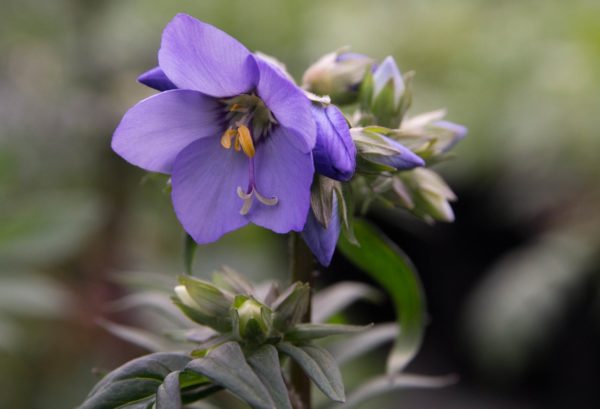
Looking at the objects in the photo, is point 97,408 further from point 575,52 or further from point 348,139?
point 575,52

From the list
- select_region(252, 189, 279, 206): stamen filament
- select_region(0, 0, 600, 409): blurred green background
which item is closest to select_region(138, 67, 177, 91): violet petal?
select_region(252, 189, 279, 206): stamen filament

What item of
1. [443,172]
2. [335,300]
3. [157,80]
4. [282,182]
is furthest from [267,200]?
[443,172]

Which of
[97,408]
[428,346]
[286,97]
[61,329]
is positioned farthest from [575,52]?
[97,408]

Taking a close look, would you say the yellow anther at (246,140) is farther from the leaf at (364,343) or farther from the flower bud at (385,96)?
the leaf at (364,343)

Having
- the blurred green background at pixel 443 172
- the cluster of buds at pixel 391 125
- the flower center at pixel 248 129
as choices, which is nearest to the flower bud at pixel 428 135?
the cluster of buds at pixel 391 125

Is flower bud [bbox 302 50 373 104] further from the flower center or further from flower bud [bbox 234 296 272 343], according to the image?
flower bud [bbox 234 296 272 343]

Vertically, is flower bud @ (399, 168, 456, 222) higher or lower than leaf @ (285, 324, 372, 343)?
higher

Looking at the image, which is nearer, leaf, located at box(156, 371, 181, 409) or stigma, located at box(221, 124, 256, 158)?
leaf, located at box(156, 371, 181, 409)

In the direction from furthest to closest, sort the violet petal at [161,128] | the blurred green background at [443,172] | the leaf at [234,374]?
the blurred green background at [443,172] < the violet petal at [161,128] < the leaf at [234,374]
